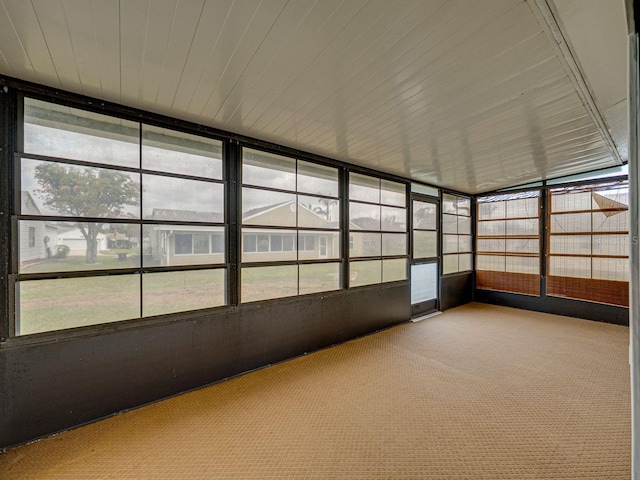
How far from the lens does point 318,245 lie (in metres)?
3.52

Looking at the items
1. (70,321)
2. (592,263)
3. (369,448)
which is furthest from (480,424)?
(592,263)

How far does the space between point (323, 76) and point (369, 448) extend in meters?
2.45

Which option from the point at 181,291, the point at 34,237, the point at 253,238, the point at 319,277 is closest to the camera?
the point at 34,237

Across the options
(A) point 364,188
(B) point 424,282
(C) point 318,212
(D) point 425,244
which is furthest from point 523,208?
(C) point 318,212

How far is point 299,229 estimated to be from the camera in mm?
3334

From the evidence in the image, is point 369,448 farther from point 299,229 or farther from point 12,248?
point 12,248

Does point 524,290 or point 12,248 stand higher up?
point 12,248

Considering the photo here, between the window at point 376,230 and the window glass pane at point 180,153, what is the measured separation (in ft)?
6.14

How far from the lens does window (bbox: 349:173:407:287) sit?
3.95m

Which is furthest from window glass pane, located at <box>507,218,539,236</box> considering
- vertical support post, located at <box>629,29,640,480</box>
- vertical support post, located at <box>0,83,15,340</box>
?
vertical support post, located at <box>0,83,15,340</box>

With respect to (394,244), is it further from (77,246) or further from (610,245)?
(77,246)

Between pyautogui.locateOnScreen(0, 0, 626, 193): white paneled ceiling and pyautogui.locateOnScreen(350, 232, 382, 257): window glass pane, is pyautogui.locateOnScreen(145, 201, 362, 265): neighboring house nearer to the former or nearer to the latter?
pyautogui.locateOnScreen(350, 232, 382, 257): window glass pane

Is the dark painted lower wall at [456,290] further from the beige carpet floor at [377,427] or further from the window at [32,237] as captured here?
the window at [32,237]

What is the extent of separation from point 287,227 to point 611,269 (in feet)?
16.8
